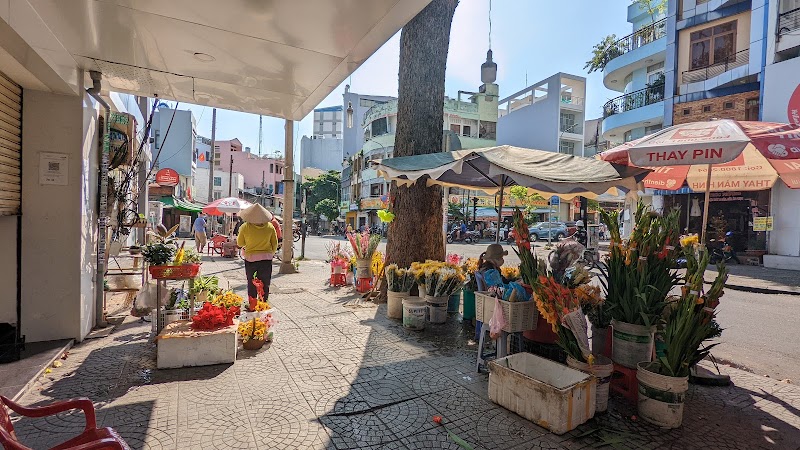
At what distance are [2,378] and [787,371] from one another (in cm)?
820

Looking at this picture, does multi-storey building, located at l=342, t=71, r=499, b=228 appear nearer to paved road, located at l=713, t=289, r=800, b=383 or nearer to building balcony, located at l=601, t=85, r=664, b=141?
building balcony, located at l=601, t=85, r=664, b=141

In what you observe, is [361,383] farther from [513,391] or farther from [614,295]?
[614,295]

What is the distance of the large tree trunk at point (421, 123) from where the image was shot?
7391mm

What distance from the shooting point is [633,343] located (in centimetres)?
359

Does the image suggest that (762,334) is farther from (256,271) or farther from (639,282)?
(256,271)

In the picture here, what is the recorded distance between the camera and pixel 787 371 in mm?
4637

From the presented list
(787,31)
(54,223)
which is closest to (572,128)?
(787,31)

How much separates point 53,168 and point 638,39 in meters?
27.7

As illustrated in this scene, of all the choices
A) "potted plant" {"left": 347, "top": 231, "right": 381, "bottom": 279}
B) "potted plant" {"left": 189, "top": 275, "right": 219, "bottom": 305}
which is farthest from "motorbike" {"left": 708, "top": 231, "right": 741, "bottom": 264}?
"potted plant" {"left": 189, "top": 275, "right": 219, "bottom": 305}

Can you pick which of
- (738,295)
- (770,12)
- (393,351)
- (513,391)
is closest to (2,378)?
(393,351)

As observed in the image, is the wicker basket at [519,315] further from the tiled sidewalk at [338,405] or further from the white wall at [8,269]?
the white wall at [8,269]

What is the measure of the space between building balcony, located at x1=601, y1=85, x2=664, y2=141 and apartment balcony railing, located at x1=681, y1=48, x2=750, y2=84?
6.76 feet

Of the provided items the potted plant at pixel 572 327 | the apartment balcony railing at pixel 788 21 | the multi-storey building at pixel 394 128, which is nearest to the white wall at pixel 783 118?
the apartment balcony railing at pixel 788 21

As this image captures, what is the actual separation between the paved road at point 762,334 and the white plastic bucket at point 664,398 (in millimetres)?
2378
